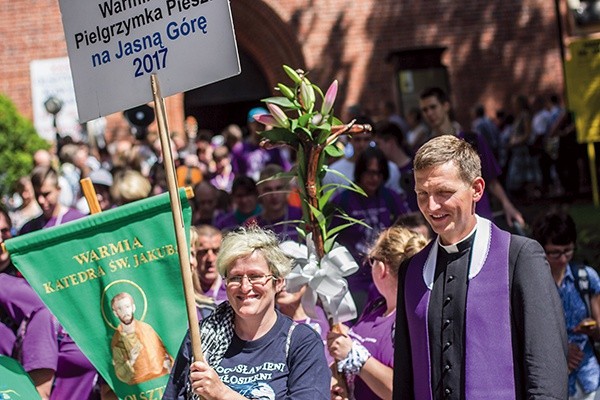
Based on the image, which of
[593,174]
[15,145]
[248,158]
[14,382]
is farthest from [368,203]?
[15,145]

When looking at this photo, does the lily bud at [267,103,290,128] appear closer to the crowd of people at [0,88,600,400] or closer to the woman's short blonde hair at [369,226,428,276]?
the crowd of people at [0,88,600,400]

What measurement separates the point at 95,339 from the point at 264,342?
3.79 feet

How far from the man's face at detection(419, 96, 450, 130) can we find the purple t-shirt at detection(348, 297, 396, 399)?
251 centimetres

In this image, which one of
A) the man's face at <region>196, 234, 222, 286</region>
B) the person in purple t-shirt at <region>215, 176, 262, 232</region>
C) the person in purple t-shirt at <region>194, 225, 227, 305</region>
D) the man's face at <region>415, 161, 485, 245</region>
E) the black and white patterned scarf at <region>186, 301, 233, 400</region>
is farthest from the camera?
the person in purple t-shirt at <region>215, 176, 262, 232</region>

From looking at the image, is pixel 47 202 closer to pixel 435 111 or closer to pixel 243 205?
pixel 243 205

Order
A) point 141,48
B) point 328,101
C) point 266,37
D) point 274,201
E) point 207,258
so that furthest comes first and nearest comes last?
point 266,37 → point 274,201 → point 207,258 → point 328,101 → point 141,48

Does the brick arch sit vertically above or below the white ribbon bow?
above

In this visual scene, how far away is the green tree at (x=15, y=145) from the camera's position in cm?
1681

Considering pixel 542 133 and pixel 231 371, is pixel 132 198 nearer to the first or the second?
pixel 231 371

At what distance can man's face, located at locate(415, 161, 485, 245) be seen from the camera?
3.71 m

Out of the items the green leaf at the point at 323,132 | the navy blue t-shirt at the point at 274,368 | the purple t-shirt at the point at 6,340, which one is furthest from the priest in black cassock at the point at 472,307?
the purple t-shirt at the point at 6,340

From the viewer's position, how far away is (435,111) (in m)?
7.40

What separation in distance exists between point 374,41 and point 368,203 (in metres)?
12.0

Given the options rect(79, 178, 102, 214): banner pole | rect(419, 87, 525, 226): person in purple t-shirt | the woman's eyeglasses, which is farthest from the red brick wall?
the woman's eyeglasses
